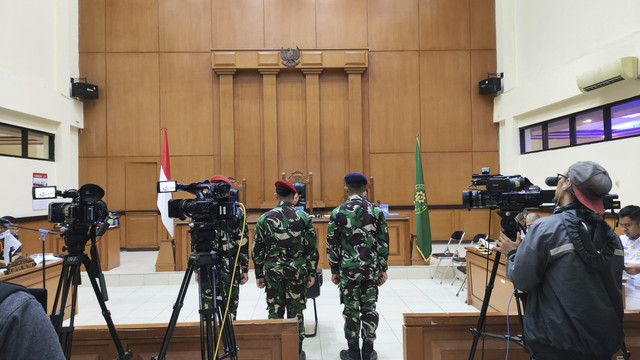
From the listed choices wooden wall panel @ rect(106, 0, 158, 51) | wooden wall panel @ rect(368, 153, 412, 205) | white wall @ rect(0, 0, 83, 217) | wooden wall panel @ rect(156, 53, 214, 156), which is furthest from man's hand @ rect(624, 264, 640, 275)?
wooden wall panel @ rect(106, 0, 158, 51)

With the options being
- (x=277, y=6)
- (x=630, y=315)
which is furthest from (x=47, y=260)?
(x=277, y=6)

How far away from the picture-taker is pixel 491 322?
1.88m

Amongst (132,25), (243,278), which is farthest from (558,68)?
(132,25)

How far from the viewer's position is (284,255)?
2.76 metres

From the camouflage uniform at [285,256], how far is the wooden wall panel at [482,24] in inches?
294

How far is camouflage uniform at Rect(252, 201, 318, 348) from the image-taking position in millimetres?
2736

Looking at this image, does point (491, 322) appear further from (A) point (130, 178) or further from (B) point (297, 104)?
(A) point (130, 178)

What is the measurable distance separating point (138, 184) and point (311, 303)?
5.40 meters

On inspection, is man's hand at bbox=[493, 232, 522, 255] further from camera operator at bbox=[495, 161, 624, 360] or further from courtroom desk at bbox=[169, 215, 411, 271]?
courtroom desk at bbox=[169, 215, 411, 271]

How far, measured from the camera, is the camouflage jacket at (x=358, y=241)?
110 inches

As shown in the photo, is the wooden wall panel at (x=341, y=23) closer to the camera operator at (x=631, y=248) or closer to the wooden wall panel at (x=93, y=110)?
the wooden wall panel at (x=93, y=110)

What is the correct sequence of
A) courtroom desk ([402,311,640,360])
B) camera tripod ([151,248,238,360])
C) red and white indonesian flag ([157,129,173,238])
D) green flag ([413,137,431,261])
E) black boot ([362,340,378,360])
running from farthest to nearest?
red and white indonesian flag ([157,129,173,238]), green flag ([413,137,431,261]), black boot ([362,340,378,360]), courtroom desk ([402,311,640,360]), camera tripod ([151,248,238,360])

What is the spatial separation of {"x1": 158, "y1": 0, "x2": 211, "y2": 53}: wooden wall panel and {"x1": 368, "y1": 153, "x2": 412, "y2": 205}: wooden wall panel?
4.81 m

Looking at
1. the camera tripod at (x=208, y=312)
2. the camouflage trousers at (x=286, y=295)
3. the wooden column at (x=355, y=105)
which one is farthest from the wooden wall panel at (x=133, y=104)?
the camera tripod at (x=208, y=312)
